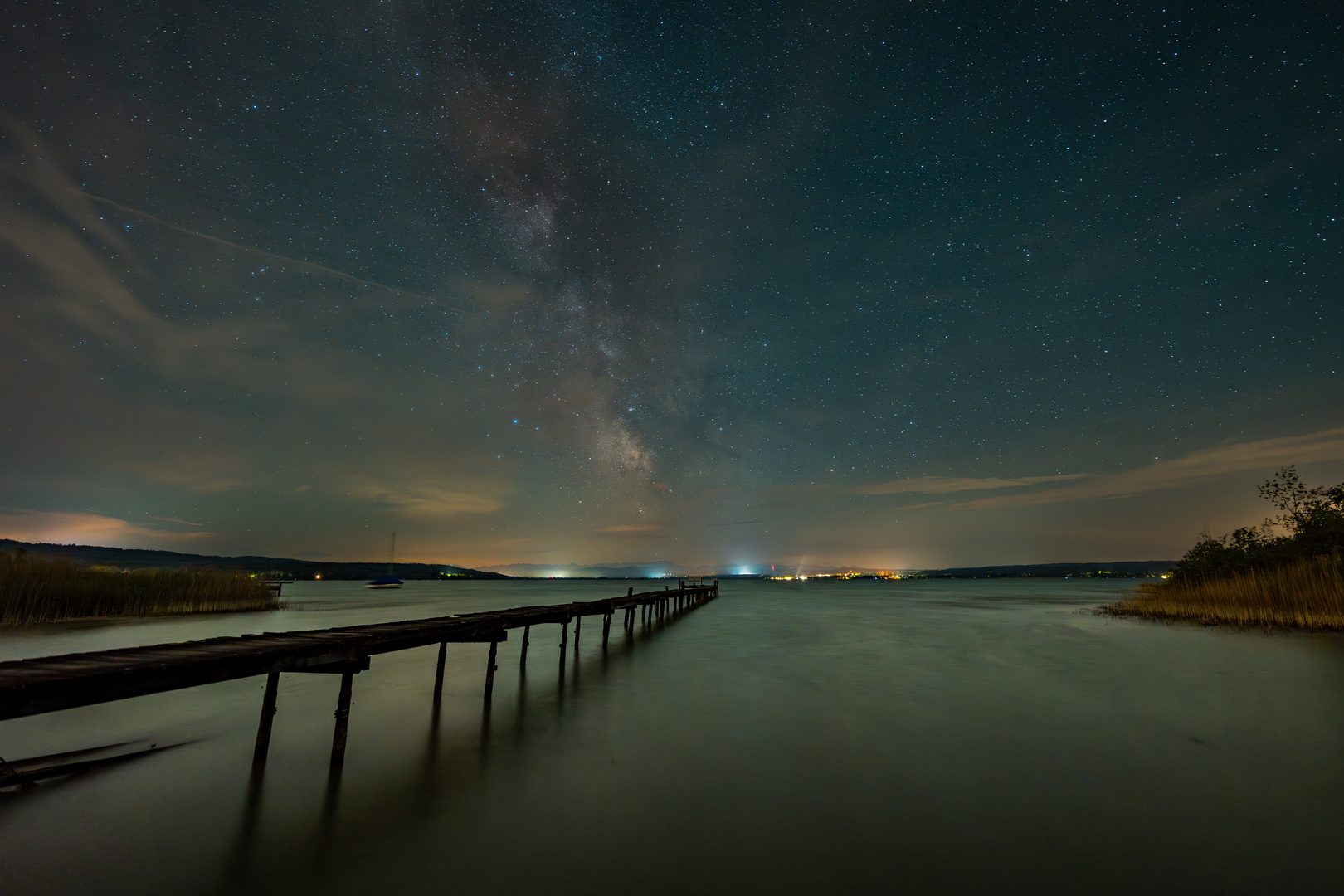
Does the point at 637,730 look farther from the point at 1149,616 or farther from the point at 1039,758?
the point at 1149,616

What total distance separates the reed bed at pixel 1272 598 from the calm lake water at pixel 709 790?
7.21 m

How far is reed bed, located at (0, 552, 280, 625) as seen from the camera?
890 inches

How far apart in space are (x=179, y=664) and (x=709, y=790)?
5.96m

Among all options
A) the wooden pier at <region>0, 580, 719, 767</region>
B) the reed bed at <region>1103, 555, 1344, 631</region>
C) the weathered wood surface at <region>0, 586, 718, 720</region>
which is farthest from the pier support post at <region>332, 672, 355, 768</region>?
the reed bed at <region>1103, 555, 1344, 631</region>

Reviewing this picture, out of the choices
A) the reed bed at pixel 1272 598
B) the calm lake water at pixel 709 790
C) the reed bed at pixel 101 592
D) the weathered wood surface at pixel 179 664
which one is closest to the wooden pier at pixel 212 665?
the weathered wood surface at pixel 179 664

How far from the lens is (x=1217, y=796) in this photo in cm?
750

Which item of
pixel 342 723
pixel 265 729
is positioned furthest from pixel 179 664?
pixel 265 729

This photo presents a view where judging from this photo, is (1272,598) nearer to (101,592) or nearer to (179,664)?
(179,664)

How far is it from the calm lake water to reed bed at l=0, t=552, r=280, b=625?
16.4m

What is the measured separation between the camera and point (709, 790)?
7.56 m

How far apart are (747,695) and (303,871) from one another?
10071 millimetres

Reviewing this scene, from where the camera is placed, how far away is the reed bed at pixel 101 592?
22594 mm

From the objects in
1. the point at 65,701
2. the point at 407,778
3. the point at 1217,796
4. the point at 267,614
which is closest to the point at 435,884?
the point at 407,778

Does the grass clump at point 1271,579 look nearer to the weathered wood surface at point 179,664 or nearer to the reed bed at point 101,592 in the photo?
the weathered wood surface at point 179,664
